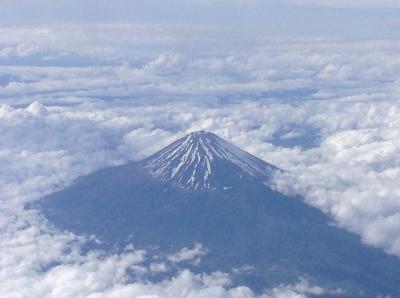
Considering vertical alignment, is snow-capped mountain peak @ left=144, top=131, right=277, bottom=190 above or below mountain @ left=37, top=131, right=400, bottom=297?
above

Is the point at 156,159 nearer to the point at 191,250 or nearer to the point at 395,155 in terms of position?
the point at 191,250

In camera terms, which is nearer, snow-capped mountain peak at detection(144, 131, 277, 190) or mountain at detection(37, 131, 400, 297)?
mountain at detection(37, 131, 400, 297)

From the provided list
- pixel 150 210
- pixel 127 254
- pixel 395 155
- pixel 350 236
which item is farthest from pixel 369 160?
pixel 127 254

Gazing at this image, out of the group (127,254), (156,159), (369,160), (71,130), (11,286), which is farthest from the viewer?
(71,130)

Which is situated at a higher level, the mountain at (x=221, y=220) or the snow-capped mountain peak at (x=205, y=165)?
the snow-capped mountain peak at (x=205, y=165)

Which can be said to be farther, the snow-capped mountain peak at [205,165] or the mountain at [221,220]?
the snow-capped mountain peak at [205,165]
